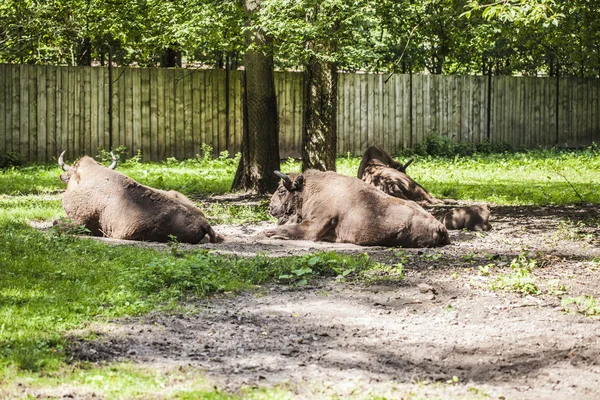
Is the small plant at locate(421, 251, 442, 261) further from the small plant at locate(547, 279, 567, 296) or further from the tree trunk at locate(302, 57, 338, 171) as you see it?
the tree trunk at locate(302, 57, 338, 171)

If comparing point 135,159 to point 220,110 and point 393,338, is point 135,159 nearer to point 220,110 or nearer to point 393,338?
point 220,110

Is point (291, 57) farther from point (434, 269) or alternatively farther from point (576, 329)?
point (576, 329)

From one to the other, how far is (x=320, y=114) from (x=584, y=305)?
28.5 ft

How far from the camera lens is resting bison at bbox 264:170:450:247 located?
10883mm

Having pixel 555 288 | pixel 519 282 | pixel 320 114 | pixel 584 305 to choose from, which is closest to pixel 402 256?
pixel 519 282

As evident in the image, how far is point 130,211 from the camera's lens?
1112 cm

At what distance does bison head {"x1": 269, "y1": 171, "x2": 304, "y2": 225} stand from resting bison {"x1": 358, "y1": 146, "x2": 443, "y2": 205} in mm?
2703

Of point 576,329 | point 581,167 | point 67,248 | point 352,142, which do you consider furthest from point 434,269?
point 352,142

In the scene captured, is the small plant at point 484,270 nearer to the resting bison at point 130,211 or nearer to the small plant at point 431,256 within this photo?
the small plant at point 431,256

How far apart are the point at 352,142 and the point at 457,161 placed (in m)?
3.45

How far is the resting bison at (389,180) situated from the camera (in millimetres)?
14656

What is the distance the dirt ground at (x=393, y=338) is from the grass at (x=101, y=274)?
10.6 inches

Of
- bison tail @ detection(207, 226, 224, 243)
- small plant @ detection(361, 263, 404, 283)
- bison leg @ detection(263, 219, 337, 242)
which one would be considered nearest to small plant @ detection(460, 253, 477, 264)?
small plant @ detection(361, 263, 404, 283)

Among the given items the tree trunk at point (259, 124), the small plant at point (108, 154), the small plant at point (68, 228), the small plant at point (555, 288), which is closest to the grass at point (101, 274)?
the small plant at point (68, 228)
